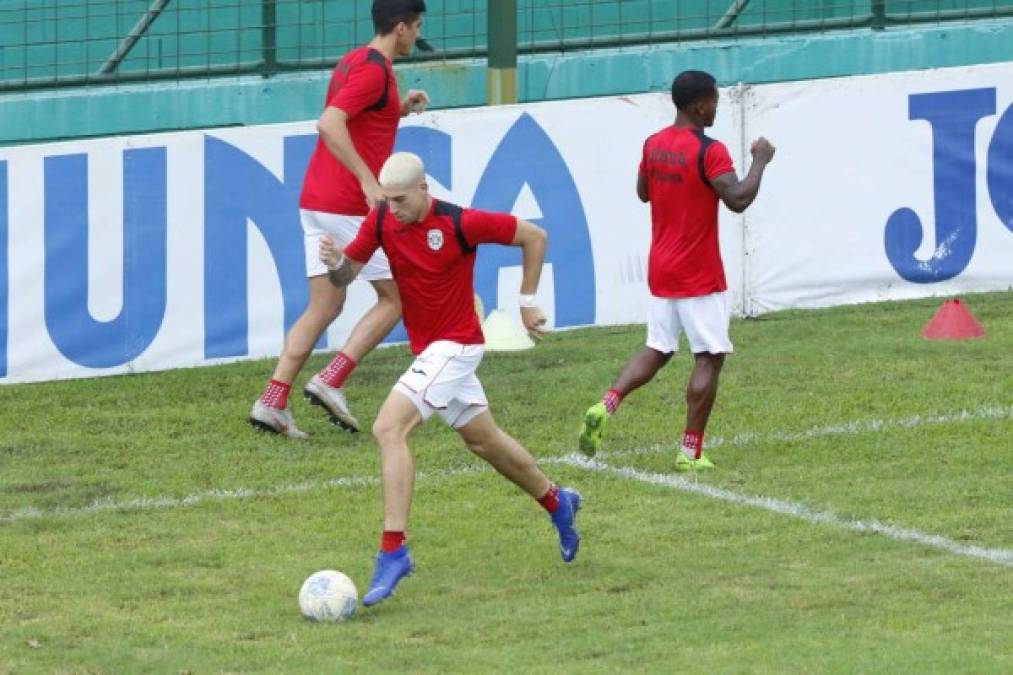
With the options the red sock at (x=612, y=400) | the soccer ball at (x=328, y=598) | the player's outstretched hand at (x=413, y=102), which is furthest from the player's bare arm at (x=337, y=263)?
the player's outstretched hand at (x=413, y=102)

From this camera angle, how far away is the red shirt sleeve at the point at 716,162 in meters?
10.2

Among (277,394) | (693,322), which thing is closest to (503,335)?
(277,394)

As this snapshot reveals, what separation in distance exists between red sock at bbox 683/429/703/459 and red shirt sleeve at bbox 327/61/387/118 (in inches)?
93.3

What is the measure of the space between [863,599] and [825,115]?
6.88 m

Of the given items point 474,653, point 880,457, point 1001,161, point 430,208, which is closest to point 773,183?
point 1001,161

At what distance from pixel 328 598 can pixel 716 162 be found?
3.28 meters

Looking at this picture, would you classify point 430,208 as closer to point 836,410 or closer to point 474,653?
point 474,653

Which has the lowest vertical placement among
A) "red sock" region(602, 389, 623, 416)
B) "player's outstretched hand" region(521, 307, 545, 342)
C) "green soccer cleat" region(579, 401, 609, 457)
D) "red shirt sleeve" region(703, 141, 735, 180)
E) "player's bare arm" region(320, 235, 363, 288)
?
"green soccer cleat" region(579, 401, 609, 457)

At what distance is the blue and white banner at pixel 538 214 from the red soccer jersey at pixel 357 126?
1.77 m

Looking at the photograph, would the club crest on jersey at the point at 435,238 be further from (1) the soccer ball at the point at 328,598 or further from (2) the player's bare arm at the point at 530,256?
(1) the soccer ball at the point at 328,598

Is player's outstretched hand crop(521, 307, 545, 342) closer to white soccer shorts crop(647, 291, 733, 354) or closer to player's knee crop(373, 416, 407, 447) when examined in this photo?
player's knee crop(373, 416, 407, 447)

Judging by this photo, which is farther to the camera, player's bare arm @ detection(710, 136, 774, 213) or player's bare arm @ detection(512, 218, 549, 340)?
player's bare arm @ detection(710, 136, 774, 213)

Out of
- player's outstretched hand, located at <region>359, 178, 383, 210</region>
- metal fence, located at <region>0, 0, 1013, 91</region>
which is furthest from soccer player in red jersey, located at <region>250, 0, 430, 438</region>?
metal fence, located at <region>0, 0, 1013, 91</region>

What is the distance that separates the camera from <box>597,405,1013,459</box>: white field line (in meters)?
10.9
